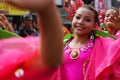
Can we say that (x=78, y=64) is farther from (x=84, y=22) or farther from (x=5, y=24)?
(x=5, y=24)

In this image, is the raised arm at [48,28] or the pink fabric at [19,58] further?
the pink fabric at [19,58]

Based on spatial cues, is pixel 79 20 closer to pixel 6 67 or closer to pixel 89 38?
pixel 89 38

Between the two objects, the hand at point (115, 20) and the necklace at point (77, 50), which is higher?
the hand at point (115, 20)

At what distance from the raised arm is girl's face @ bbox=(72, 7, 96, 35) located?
1.78 m

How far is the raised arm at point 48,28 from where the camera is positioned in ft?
2.57

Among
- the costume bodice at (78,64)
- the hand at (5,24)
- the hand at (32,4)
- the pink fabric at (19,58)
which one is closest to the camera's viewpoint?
the hand at (32,4)

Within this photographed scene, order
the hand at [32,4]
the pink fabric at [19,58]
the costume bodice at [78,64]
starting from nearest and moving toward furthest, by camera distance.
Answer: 1. the hand at [32,4]
2. the pink fabric at [19,58]
3. the costume bodice at [78,64]

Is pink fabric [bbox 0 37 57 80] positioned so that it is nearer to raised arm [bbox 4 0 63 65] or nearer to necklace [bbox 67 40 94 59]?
raised arm [bbox 4 0 63 65]

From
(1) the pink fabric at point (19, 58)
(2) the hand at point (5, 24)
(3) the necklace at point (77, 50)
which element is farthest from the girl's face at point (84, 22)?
(1) the pink fabric at point (19, 58)

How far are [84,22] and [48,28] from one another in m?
1.86

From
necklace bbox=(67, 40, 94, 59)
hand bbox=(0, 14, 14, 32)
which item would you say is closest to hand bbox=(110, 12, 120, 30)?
necklace bbox=(67, 40, 94, 59)

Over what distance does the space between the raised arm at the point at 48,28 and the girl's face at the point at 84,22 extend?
178 cm

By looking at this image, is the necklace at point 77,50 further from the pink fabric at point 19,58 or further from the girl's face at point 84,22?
the pink fabric at point 19,58

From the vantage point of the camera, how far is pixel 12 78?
3.44 feet
